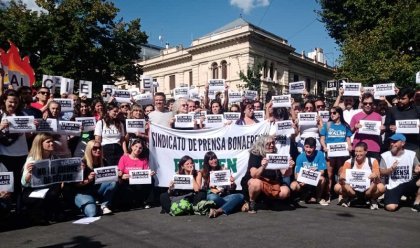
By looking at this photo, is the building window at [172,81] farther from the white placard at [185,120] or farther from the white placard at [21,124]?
the white placard at [21,124]

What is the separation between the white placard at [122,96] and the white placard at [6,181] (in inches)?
164

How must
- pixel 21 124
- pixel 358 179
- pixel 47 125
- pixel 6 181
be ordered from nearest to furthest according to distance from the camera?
pixel 6 181
pixel 21 124
pixel 47 125
pixel 358 179

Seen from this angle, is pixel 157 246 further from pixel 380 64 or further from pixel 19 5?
pixel 19 5

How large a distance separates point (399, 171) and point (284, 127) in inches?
85.9

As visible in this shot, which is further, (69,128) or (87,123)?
(87,123)

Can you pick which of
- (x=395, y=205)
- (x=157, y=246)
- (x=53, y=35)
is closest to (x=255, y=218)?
(x=157, y=246)

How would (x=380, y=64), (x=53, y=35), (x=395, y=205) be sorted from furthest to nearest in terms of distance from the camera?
(x=53, y=35) < (x=380, y=64) < (x=395, y=205)

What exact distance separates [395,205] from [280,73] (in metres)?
45.6

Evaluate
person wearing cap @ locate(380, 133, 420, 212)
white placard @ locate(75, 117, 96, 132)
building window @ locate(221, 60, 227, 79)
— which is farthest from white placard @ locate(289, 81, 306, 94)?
building window @ locate(221, 60, 227, 79)

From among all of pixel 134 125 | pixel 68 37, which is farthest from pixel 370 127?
pixel 68 37

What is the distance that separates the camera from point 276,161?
262 inches

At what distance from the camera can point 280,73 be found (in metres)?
51.5

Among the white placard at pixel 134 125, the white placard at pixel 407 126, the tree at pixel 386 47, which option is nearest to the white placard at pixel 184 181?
the white placard at pixel 134 125

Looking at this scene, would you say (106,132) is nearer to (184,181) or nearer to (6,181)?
(184,181)
